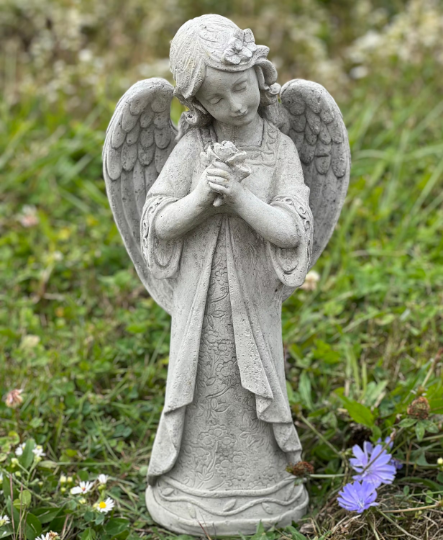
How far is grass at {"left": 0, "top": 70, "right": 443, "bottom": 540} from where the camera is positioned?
2.96 metres

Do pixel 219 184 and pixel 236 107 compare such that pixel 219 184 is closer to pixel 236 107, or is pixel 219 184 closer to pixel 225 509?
pixel 236 107

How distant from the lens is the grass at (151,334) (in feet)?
9.72

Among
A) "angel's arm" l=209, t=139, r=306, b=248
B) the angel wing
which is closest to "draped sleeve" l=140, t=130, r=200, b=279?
the angel wing

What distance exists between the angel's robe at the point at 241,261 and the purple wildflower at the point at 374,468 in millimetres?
406

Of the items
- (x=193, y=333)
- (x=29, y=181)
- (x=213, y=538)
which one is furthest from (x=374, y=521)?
(x=29, y=181)

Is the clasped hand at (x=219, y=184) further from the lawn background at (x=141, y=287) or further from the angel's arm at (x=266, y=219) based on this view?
the lawn background at (x=141, y=287)

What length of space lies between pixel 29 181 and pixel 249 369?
129 inches

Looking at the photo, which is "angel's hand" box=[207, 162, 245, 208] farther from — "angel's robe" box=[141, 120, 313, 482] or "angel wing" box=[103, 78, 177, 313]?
"angel wing" box=[103, 78, 177, 313]

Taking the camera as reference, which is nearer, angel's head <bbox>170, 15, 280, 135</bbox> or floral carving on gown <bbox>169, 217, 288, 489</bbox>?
angel's head <bbox>170, 15, 280, 135</bbox>

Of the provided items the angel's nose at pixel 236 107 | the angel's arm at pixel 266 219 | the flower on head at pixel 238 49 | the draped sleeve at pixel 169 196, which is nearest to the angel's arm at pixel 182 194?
the draped sleeve at pixel 169 196

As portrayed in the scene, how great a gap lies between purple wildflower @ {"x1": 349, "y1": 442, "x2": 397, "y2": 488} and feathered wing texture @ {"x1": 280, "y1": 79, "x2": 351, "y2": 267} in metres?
0.77

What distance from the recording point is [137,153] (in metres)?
2.78

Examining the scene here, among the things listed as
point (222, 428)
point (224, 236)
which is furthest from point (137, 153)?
point (222, 428)

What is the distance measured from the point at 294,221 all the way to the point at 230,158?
309mm
